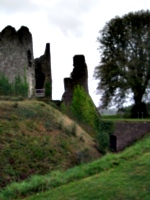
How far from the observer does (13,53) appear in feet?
72.9

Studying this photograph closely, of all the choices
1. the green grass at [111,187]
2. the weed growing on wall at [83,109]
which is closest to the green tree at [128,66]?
the weed growing on wall at [83,109]

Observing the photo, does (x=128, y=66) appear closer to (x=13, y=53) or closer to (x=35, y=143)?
(x=13, y=53)

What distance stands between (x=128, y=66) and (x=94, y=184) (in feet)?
90.5

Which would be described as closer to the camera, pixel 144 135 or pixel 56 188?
pixel 56 188

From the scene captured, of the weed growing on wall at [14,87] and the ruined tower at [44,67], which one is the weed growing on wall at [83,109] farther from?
the weed growing on wall at [14,87]

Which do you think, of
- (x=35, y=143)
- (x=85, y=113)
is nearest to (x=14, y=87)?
(x=85, y=113)

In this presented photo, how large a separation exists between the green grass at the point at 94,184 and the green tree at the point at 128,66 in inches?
957

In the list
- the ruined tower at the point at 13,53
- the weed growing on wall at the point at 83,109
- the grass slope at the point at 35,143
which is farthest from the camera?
the weed growing on wall at the point at 83,109

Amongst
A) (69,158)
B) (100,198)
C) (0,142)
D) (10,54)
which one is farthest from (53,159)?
(10,54)

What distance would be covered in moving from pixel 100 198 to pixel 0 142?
5531 millimetres

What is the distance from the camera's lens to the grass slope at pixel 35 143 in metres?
12.1

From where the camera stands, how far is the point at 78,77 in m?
25.5

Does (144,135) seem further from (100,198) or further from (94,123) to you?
(100,198)

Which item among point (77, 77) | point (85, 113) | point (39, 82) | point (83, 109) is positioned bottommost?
point (85, 113)
